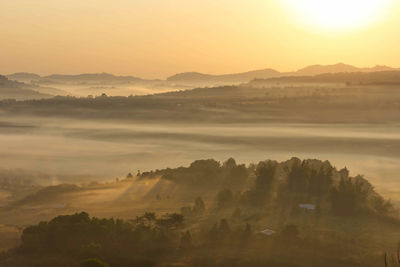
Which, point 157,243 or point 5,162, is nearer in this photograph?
point 157,243

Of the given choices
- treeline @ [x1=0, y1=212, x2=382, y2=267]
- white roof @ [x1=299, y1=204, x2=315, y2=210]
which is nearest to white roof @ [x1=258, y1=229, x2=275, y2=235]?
treeline @ [x1=0, y1=212, x2=382, y2=267]

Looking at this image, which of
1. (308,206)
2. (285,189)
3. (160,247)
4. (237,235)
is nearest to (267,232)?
(237,235)

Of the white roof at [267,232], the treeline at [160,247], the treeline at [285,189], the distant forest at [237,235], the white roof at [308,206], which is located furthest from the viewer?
the treeline at [285,189]

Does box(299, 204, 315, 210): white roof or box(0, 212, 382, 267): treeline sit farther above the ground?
box(299, 204, 315, 210): white roof

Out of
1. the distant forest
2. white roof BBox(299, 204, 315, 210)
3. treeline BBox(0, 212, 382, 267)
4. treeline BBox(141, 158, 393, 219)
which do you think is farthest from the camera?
treeline BBox(141, 158, 393, 219)

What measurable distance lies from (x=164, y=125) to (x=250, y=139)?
51733 millimetres

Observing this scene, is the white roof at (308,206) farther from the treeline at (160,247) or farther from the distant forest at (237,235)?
the treeline at (160,247)

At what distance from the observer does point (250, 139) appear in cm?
14612

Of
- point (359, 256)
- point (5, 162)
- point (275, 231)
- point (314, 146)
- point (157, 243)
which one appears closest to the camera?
point (359, 256)

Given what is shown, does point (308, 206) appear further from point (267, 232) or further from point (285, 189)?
point (267, 232)

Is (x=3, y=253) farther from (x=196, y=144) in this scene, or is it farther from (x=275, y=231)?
(x=196, y=144)

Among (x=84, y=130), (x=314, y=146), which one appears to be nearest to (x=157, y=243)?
(x=314, y=146)

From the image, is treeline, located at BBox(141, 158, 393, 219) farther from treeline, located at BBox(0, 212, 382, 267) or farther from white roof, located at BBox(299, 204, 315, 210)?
treeline, located at BBox(0, 212, 382, 267)

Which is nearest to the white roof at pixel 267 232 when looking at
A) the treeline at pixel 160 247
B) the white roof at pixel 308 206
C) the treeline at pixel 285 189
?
the treeline at pixel 160 247
